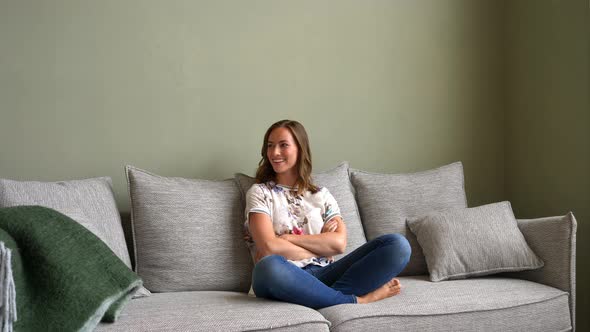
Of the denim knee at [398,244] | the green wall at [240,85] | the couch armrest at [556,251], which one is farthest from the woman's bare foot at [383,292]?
the green wall at [240,85]

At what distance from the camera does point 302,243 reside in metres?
2.56

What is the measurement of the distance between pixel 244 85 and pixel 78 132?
31.0 inches

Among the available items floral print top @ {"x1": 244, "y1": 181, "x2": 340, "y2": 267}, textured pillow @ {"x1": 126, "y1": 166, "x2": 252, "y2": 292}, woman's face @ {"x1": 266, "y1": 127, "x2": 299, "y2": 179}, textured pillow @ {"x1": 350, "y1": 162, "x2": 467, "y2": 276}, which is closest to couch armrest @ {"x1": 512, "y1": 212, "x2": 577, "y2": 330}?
textured pillow @ {"x1": 350, "y1": 162, "x2": 467, "y2": 276}

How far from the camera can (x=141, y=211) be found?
262 cm

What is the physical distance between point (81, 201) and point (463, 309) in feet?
4.72

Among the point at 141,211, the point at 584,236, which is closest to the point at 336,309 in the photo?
the point at 141,211

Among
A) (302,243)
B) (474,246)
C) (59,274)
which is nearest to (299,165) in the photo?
(302,243)

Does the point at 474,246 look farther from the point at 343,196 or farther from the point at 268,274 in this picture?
the point at 268,274

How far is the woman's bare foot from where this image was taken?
7.75 ft

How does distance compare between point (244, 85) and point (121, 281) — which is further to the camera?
point (244, 85)

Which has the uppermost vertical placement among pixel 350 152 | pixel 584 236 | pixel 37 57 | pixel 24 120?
pixel 37 57

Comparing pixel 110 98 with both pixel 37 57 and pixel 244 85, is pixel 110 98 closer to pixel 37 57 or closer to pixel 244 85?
pixel 37 57

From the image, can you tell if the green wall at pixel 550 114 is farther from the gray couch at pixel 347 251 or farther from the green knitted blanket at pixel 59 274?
the green knitted blanket at pixel 59 274

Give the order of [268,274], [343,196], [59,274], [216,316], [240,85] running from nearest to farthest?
[59,274], [216,316], [268,274], [343,196], [240,85]
